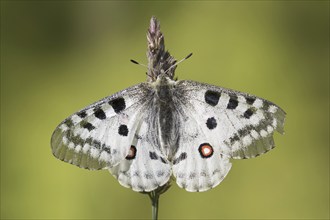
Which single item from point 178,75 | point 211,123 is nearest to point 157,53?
point 211,123

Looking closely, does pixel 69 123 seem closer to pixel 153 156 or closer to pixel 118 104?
pixel 118 104

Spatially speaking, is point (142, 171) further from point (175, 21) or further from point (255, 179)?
point (175, 21)

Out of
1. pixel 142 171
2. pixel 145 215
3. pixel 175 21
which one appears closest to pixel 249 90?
pixel 175 21

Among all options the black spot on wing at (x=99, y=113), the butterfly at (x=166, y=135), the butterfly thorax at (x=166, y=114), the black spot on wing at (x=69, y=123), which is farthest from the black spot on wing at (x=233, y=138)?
the black spot on wing at (x=69, y=123)

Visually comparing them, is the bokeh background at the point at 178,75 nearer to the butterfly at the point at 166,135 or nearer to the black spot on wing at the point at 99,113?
the butterfly at the point at 166,135

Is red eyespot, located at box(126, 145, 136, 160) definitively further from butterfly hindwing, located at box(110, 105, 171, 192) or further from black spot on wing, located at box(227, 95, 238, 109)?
black spot on wing, located at box(227, 95, 238, 109)
